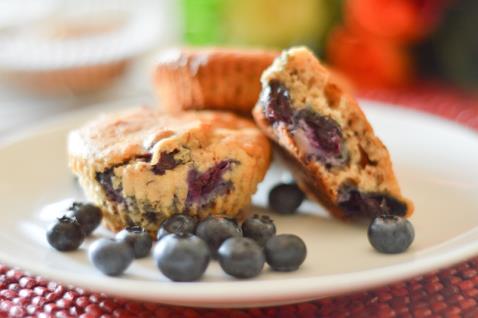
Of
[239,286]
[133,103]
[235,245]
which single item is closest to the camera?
[239,286]

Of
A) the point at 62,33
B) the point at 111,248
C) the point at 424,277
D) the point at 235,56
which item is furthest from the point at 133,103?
the point at 424,277

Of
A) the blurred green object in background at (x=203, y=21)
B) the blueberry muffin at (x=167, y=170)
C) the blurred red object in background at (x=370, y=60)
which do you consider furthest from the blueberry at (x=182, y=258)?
the blurred green object in background at (x=203, y=21)

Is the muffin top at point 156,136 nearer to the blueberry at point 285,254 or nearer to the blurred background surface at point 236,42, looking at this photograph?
the blueberry at point 285,254

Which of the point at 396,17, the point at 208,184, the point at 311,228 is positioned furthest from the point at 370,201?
the point at 396,17

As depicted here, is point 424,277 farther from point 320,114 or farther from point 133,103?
point 133,103

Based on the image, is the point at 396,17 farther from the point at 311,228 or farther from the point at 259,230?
the point at 259,230

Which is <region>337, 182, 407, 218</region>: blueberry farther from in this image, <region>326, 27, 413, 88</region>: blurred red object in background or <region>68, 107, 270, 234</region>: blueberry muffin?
<region>326, 27, 413, 88</region>: blurred red object in background

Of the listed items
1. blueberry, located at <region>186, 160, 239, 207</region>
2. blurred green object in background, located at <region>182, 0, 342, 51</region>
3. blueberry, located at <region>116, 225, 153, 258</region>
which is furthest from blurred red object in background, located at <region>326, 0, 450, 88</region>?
blueberry, located at <region>116, 225, 153, 258</region>
